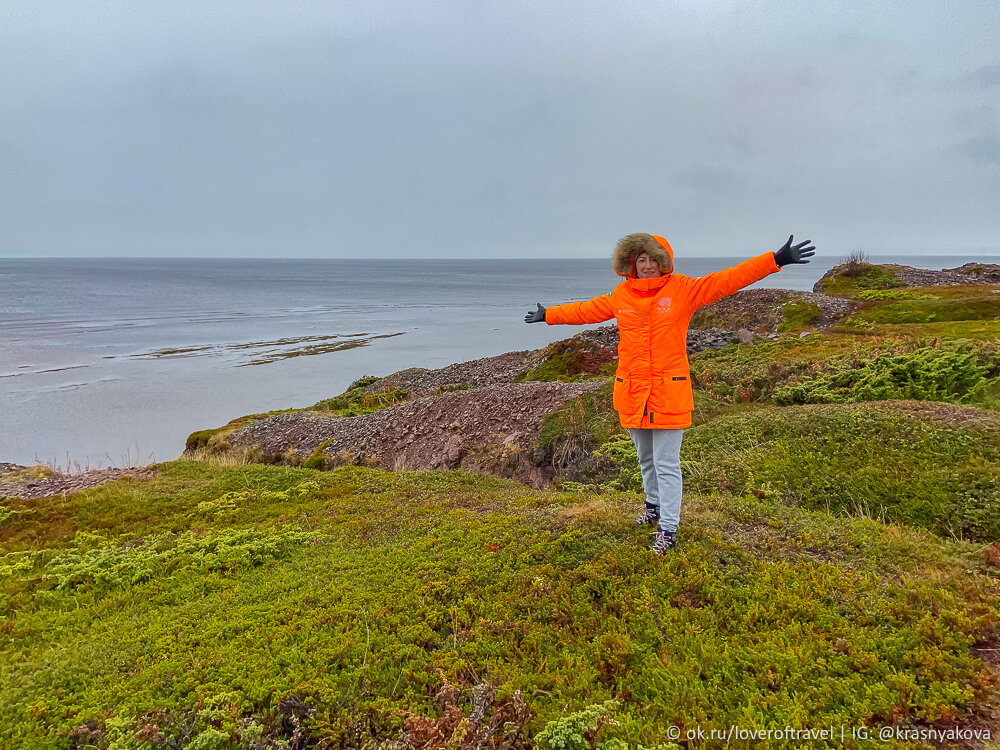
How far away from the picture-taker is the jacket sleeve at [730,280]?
182 inches

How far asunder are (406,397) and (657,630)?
891 inches

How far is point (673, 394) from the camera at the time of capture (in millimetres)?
5000

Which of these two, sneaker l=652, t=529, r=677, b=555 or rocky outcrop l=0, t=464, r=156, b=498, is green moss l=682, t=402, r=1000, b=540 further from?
rocky outcrop l=0, t=464, r=156, b=498

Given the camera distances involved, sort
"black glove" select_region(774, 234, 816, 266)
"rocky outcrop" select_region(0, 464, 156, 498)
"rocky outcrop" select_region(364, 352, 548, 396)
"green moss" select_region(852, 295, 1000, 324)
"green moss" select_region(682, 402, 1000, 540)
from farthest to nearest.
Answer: "rocky outcrop" select_region(364, 352, 548, 396)
"green moss" select_region(852, 295, 1000, 324)
"rocky outcrop" select_region(0, 464, 156, 498)
"green moss" select_region(682, 402, 1000, 540)
"black glove" select_region(774, 234, 816, 266)

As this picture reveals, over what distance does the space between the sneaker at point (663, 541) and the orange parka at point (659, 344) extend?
1.15m

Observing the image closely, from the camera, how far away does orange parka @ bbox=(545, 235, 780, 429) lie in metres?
5.00

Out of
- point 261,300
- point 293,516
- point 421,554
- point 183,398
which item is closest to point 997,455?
point 421,554

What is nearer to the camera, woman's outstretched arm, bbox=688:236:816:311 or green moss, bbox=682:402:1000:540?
woman's outstretched arm, bbox=688:236:816:311

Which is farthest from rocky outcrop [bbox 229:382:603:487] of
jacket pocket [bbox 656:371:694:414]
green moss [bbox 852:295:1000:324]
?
green moss [bbox 852:295:1000:324]

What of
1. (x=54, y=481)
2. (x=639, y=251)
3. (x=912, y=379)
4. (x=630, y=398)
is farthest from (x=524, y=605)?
(x=54, y=481)

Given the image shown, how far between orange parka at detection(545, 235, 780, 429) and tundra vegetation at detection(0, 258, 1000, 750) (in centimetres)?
144

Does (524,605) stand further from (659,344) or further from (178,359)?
(178,359)

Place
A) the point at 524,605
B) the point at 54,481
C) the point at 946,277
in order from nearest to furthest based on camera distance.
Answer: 1. the point at 524,605
2. the point at 54,481
3. the point at 946,277

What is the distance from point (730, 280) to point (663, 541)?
2682 mm
